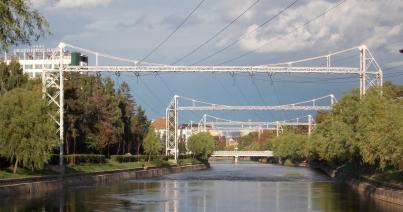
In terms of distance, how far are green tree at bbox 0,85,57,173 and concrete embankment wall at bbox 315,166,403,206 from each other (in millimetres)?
26495

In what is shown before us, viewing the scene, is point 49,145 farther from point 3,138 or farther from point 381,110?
point 381,110

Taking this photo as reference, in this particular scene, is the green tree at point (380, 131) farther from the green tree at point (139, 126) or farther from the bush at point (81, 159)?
the green tree at point (139, 126)

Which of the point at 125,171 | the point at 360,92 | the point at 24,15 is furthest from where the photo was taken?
the point at 125,171

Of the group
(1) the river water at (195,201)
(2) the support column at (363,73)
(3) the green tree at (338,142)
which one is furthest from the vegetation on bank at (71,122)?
(2) the support column at (363,73)

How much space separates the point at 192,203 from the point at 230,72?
32111 mm

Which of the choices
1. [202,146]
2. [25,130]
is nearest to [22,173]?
[25,130]

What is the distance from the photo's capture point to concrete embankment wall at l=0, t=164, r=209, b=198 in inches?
1903

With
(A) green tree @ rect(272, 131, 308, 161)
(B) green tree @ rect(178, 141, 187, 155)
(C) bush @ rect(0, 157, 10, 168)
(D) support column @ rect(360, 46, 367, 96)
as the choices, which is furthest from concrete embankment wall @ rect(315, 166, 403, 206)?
(B) green tree @ rect(178, 141, 187, 155)

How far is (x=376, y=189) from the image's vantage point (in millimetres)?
52094

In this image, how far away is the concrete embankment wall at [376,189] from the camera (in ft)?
148

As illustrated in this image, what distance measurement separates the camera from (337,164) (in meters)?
99.0

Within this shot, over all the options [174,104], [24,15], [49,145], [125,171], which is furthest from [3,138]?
[174,104]

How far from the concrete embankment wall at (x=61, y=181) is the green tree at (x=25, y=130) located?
2.11m

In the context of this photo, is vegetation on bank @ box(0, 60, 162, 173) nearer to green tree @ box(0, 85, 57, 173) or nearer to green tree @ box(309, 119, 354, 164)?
green tree @ box(0, 85, 57, 173)
